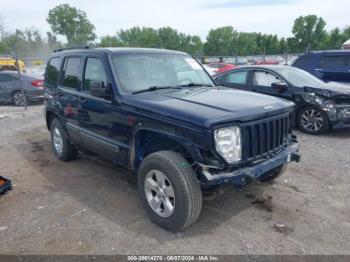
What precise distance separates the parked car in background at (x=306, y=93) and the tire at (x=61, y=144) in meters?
4.56

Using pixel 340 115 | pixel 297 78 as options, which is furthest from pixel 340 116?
pixel 297 78

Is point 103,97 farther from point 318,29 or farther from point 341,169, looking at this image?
point 318,29

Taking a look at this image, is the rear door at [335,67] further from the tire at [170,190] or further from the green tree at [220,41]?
the green tree at [220,41]

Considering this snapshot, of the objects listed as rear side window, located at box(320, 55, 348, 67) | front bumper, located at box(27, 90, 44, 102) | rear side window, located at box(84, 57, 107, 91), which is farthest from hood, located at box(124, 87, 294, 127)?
front bumper, located at box(27, 90, 44, 102)

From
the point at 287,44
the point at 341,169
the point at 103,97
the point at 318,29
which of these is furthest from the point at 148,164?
the point at 318,29

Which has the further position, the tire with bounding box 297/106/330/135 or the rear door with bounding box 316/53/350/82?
the rear door with bounding box 316/53/350/82

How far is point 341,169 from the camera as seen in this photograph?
523cm

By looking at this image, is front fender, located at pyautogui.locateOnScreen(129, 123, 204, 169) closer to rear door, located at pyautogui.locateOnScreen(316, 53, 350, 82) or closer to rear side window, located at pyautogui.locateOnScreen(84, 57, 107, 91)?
rear side window, located at pyautogui.locateOnScreen(84, 57, 107, 91)

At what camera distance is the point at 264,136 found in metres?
3.53

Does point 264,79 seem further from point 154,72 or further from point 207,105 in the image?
point 207,105

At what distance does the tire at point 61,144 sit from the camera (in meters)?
5.68

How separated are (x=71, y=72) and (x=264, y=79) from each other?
4.69 m

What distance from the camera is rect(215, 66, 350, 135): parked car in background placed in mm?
7008

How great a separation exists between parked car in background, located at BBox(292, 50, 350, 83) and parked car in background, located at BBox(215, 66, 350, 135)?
Result: 265 cm
